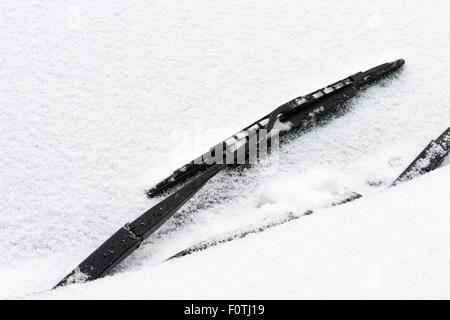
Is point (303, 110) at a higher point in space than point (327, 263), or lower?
higher

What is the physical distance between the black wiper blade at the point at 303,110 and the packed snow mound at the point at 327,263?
0.45m

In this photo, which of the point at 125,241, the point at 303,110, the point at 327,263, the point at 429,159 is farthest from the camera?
the point at 303,110

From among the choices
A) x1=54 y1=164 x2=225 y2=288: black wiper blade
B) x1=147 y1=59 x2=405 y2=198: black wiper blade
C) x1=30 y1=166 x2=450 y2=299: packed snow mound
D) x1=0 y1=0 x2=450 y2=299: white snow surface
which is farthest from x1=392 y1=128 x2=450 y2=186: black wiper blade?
x1=54 y1=164 x2=225 y2=288: black wiper blade

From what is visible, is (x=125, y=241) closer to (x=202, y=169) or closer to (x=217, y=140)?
(x=202, y=169)

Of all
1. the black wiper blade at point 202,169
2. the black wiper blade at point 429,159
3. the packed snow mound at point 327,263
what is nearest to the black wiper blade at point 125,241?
the black wiper blade at point 202,169

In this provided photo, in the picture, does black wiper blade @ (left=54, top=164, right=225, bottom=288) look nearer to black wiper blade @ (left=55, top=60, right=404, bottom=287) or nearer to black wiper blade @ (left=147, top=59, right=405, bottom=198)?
black wiper blade @ (left=55, top=60, right=404, bottom=287)

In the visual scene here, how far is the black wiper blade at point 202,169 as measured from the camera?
1.92m

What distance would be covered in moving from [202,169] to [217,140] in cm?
21

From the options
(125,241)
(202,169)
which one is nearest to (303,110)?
(202,169)

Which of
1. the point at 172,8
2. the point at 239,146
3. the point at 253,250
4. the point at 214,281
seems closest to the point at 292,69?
the point at 239,146

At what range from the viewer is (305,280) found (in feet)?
5.29

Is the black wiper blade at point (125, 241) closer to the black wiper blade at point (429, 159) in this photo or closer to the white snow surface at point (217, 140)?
the white snow surface at point (217, 140)

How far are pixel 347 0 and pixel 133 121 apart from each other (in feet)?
4.66

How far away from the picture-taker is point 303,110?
236cm
